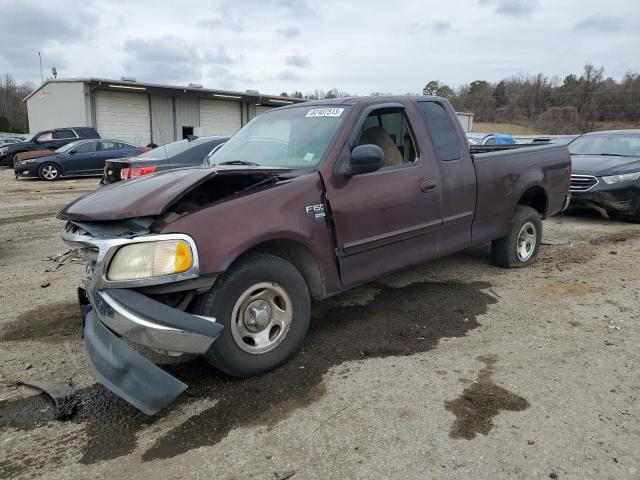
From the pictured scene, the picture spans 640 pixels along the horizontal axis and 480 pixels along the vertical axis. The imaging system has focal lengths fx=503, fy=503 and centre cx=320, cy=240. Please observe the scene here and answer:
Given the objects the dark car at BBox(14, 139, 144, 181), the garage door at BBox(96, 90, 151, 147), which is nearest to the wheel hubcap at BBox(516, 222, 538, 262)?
the dark car at BBox(14, 139, 144, 181)

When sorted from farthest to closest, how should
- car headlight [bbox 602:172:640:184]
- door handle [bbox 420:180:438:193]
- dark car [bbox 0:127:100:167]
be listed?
dark car [bbox 0:127:100:167]
car headlight [bbox 602:172:640:184]
door handle [bbox 420:180:438:193]

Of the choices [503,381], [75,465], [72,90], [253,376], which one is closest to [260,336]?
[253,376]

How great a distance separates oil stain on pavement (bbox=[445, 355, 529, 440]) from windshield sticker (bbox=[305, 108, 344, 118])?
7.69ft

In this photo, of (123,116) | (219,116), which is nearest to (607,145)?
(123,116)

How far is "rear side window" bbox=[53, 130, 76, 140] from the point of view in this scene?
22.9m

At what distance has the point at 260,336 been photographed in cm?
335

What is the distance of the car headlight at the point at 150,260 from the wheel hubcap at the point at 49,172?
58.5 feet

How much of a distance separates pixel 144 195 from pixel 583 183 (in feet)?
27.5

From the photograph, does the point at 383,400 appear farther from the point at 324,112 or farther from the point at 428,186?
A: the point at 324,112

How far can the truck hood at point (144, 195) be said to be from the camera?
9.92 feet

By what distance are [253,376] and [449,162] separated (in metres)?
2.75

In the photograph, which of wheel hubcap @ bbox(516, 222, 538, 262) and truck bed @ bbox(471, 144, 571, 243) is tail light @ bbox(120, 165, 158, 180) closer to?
truck bed @ bbox(471, 144, 571, 243)

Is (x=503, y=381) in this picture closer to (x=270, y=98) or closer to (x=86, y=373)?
(x=86, y=373)

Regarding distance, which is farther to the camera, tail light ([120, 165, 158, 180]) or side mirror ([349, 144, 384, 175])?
tail light ([120, 165, 158, 180])
